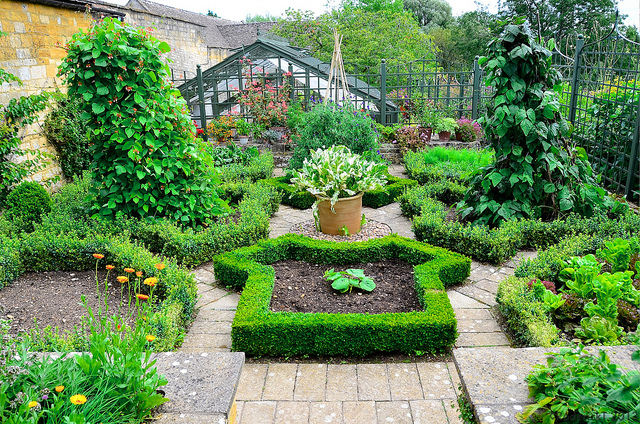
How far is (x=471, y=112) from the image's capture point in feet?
36.0

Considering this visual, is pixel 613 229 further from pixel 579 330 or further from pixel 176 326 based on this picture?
pixel 176 326

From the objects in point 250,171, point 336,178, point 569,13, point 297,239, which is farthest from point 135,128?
point 569,13

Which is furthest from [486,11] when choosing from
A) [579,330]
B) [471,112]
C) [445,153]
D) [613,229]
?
[579,330]

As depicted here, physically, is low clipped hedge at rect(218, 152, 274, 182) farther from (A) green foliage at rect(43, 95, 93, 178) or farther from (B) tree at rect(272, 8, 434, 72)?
(B) tree at rect(272, 8, 434, 72)

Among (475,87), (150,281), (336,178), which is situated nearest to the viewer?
(150,281)

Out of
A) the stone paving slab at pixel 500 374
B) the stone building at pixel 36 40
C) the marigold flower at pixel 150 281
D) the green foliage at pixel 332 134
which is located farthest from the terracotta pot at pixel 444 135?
the marigold flower at pixel 150 281

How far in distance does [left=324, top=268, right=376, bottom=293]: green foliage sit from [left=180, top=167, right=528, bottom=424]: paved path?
29.9 inches

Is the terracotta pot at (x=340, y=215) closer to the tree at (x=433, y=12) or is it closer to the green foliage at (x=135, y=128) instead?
the green foliage at (x=135, y=128)

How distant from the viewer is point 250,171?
24.5ft

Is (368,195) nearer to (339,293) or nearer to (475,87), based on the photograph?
(339,293)

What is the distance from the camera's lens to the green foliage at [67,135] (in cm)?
754

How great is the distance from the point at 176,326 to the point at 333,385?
4.05 ft

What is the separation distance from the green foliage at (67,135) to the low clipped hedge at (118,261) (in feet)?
10.9

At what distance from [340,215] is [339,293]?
1.51m
